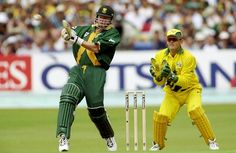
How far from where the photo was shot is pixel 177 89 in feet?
40.0

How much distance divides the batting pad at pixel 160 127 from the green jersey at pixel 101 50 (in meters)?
1.00

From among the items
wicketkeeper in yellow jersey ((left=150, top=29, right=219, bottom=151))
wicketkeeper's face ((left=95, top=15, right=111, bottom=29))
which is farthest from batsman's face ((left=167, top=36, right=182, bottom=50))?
wicketkeeper's face ((left=95, top=15, right=111, bottom=29))

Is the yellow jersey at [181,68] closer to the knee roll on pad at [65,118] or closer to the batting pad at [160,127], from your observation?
the batting pad at [160,127]

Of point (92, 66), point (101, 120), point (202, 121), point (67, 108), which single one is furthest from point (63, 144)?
point (202, 121)

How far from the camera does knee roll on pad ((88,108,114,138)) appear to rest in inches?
467

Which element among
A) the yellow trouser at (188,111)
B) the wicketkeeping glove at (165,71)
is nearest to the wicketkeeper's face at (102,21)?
the wicketkeeping glove at (165,71)

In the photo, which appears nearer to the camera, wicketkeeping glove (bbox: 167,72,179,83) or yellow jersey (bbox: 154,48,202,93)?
wicketkeeping glove (bbox: 167,72,179,83)

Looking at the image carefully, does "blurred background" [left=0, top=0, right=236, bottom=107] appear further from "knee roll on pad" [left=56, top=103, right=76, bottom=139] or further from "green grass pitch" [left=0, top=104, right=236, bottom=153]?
"knee roll on pad" [left=56, top=103, right=76, bottom=139]

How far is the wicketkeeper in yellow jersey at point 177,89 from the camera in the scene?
39.3 feet

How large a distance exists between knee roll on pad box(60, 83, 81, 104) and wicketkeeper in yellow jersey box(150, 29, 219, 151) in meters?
1.04

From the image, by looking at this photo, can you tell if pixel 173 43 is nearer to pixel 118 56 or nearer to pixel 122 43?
pixel 118 56

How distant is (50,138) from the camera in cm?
1473

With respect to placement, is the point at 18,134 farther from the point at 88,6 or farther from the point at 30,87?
the point at 88,6

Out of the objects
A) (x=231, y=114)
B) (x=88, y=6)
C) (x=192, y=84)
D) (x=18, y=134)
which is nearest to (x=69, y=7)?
(x=88, y=6)
